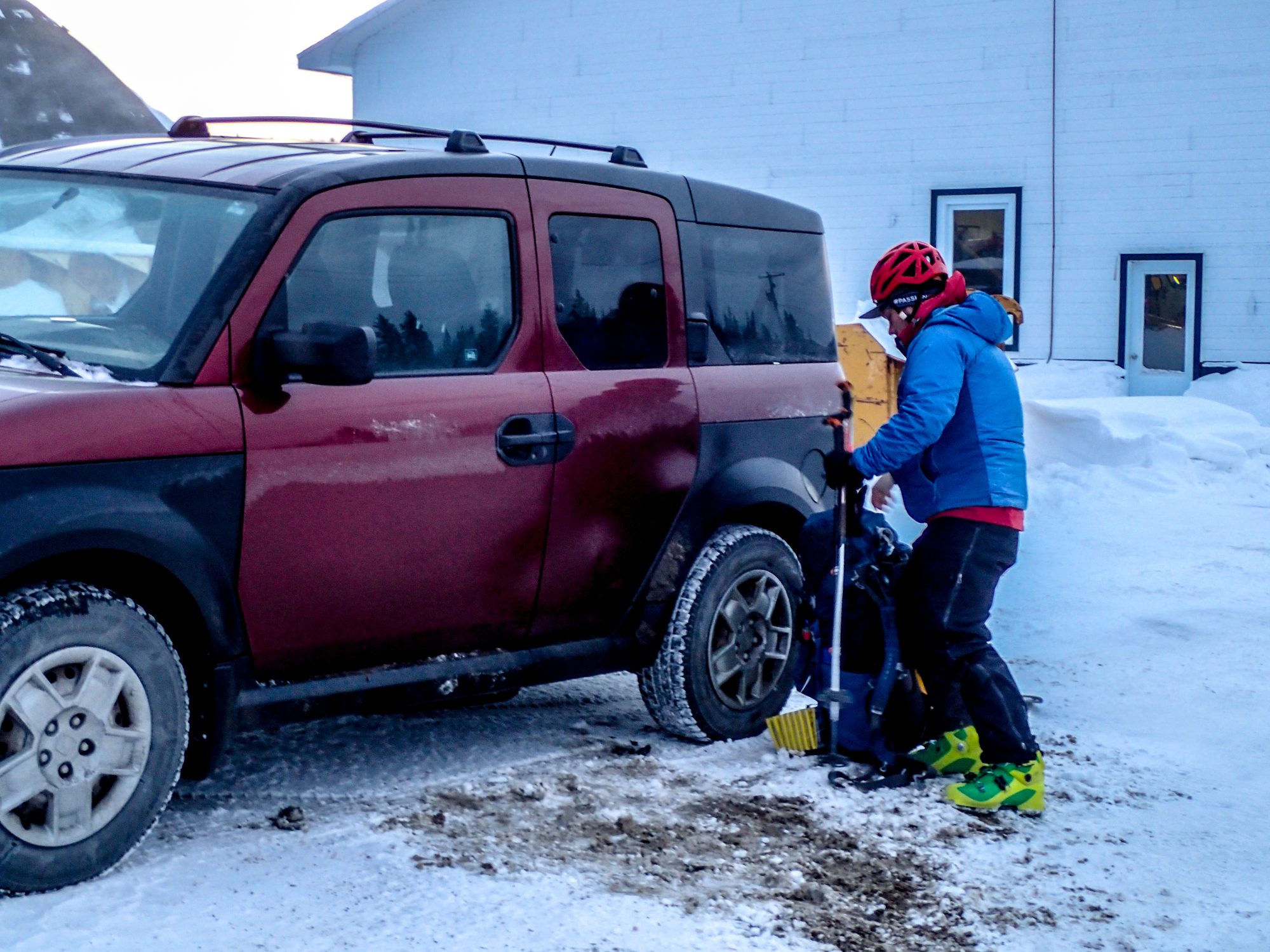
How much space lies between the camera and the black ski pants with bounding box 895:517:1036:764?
4855 millimetres

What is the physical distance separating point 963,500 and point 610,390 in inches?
47.9

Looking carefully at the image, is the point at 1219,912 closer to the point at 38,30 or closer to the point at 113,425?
the point at 113,425

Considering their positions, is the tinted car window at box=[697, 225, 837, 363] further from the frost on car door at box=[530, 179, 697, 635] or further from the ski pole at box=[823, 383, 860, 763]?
the ski pole at box=[823, 383, 860, 763]

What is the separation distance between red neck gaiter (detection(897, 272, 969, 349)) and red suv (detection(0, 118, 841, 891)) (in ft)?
2.14

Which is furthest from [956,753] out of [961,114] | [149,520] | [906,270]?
[961,114]

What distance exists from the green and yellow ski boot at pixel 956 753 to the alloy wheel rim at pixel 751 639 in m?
0.68

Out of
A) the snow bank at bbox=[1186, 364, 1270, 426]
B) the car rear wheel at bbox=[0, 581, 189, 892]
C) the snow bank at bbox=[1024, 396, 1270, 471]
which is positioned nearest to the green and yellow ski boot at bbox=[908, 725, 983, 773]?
the car rear wheel at bbox=[0, 581, 189, 892]

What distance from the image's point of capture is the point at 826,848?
436 centimetres

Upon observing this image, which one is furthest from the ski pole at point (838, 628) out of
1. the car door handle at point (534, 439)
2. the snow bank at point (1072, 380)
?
the snow bank at point (1072, 380)

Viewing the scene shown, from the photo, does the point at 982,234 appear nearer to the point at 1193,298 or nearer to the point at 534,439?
the point at 1193,298

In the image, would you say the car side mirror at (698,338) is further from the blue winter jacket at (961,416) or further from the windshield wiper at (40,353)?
the windshield wiper at (40,353)

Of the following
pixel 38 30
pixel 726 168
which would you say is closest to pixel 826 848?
pixel 726 168

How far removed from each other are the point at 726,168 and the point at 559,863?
17.9m

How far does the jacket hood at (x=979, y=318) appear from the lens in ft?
16.5
